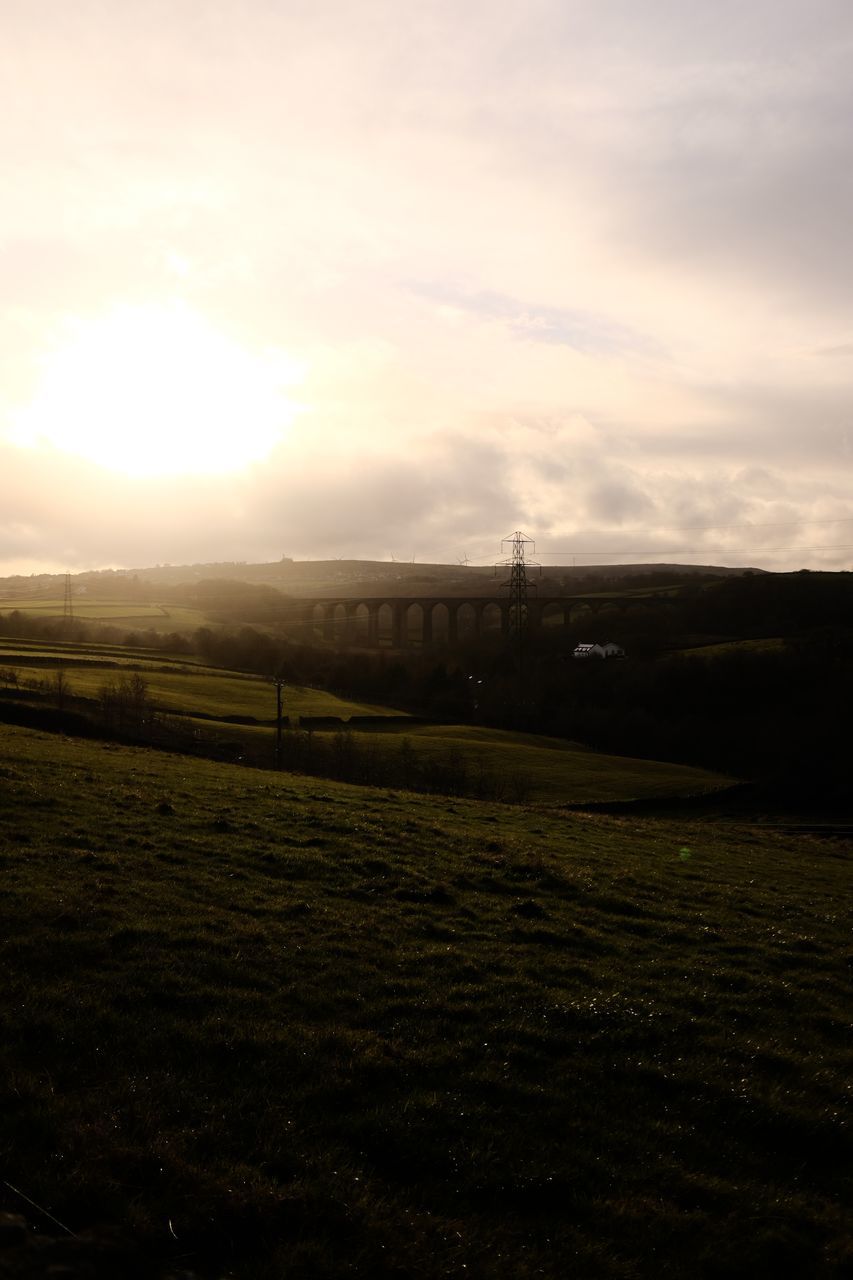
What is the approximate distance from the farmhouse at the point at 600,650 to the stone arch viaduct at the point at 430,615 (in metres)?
17.6

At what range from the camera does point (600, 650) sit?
13100cm

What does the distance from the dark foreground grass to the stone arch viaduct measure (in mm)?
136953

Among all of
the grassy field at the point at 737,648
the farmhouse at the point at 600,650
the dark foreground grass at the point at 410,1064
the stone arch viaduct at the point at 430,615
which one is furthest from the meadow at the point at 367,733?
the stone arch viaduct at the point at 430,615

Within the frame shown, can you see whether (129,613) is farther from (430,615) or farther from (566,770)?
(566,770)

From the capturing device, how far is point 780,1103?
→ 923 cm

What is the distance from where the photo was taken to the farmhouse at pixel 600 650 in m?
122

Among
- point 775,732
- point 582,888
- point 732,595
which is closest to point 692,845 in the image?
point 582,888

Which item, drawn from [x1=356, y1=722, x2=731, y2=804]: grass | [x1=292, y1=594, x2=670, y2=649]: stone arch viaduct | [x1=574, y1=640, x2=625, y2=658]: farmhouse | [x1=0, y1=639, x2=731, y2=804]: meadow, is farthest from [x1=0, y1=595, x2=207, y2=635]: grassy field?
[x1=356, y1=722, x2=731, y2=804]: grass

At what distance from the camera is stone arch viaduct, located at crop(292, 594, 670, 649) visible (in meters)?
164

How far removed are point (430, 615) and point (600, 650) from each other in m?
52.5

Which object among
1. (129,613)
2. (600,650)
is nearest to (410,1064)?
(600,650)

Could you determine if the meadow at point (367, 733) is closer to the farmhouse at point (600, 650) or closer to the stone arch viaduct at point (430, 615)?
the farmhouse at point (600, 650)

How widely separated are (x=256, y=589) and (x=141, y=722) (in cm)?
14838

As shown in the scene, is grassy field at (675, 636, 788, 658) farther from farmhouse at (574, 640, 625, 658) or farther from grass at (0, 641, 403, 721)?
grass at (0, 641, 403, 721)
